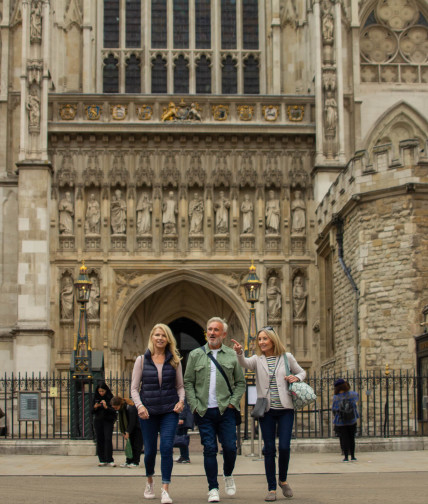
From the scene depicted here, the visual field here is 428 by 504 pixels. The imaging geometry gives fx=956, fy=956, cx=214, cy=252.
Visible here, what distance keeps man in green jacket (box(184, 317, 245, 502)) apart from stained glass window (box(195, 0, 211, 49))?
875 inches

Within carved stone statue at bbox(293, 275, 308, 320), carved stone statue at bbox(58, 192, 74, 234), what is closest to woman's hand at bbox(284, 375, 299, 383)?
carved stone statue at bbox(293, 275, 308, 320)

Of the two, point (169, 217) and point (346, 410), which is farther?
point (169, 217)

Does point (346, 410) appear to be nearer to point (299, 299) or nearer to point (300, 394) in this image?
point (300, 394)

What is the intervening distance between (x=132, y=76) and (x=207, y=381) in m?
22.0

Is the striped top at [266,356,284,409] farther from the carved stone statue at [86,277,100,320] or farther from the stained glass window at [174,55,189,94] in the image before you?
the stained glass window at [174,55,189,94]

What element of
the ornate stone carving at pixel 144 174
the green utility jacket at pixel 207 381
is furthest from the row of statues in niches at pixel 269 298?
the green utility jacket at pixel 207 381

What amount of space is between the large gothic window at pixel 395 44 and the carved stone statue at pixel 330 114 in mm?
2937

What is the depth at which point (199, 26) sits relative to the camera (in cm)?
2931

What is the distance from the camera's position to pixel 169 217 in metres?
26.0

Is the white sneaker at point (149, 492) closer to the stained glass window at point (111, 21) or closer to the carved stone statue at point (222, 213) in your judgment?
the carved stone statue at point (222, 213)

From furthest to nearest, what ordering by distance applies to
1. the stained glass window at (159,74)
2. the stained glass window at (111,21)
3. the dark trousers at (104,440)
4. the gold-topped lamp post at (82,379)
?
the stained glass window at (111,21)
the stained glass window at (159,74)
the gold-topped lamp post at (82,379)
the dark trousers at (104,440)

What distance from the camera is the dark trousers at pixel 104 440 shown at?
522 inches

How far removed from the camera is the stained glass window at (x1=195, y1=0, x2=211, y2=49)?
29297mm

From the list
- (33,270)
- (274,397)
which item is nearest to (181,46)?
(33,270)
